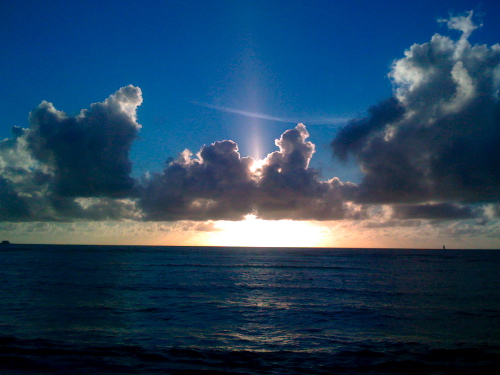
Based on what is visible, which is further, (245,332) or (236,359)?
(245,332)

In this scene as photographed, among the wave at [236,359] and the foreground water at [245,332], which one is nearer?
the wave at [236,359]

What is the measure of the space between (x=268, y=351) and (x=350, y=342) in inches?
219

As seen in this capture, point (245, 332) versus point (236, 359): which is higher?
point (236, 359)

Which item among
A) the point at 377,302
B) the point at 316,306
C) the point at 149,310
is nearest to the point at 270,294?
the point at 316,306

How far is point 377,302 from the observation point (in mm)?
36281

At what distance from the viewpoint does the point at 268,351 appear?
768 inches

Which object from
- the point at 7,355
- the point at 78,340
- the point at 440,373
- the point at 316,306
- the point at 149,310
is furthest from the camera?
the point at 316,306

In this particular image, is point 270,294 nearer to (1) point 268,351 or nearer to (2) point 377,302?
(2) point 377,302

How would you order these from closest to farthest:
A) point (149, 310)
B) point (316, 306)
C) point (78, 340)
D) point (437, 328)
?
1. point (78, 340)
2. point (437, 328)
3. point (149, 310)
4. point (316, 306)

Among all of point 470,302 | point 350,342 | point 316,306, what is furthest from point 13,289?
point 470,302

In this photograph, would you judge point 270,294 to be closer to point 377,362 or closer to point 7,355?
point 377,362

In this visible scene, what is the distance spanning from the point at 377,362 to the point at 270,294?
25513 mm

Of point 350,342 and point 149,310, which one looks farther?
point 149,310

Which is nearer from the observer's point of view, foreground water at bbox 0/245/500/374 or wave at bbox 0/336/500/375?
wave at bbox 0/336/500/375
